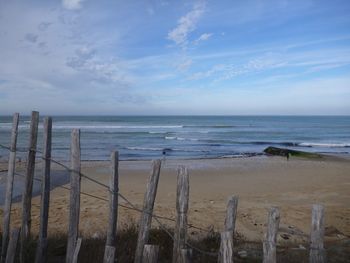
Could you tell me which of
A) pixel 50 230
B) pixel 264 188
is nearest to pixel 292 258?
pixel 50 230

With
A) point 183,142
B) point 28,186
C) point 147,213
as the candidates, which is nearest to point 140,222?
point 147,213

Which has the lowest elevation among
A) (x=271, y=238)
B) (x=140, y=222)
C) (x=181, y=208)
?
(x=140, y=222)

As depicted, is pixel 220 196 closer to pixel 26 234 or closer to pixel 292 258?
pixel 292 258

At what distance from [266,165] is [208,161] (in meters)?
3.33

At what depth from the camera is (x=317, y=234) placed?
3.87 m

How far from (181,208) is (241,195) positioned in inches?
337

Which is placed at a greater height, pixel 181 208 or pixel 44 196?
pixel 181 208

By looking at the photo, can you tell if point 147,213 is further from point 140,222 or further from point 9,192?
point 9,192

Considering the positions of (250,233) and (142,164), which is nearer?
(250,233)

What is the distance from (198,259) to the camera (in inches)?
211

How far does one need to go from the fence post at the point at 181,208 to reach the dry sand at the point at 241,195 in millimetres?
1345

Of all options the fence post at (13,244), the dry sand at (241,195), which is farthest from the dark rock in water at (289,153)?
the fence post at (13,244)

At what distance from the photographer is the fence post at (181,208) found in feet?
13.7

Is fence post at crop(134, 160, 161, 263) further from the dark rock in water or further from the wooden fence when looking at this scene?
the dark rock in water
